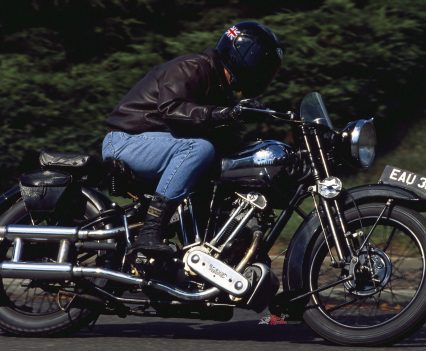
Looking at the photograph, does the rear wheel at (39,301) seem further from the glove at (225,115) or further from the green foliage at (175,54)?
the green foliage at (175,54)

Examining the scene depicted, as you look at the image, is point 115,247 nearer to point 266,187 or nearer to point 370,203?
point 266,187

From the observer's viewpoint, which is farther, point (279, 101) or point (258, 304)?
point (279, 101)

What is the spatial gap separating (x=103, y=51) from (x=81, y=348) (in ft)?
18.2

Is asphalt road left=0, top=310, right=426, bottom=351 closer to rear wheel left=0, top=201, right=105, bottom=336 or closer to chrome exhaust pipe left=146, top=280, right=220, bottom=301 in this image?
rear wheel left=0, top=201, right=105, bottom=336

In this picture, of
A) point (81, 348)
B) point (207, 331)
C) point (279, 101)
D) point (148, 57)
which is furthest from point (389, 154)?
point (81, 348)

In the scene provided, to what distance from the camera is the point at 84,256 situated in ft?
20.6

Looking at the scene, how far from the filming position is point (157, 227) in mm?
5938

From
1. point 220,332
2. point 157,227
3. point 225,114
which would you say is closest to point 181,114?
point 225,114

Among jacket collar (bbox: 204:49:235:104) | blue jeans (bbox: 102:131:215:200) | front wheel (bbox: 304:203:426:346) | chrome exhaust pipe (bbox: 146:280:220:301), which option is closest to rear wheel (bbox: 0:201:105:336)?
blue jeans (bbox: 102:131:215:200)

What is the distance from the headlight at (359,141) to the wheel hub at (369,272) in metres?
0.45

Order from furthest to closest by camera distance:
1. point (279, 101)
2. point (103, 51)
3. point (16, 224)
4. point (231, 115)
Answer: point (103, 51) < point (279, 101) < point (16, 224) < point (231, 115)

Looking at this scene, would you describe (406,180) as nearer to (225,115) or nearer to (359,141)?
(359,141)

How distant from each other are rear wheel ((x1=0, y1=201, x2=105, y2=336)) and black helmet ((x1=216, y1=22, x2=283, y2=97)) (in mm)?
1037

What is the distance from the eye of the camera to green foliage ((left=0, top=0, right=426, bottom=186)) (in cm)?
1027
